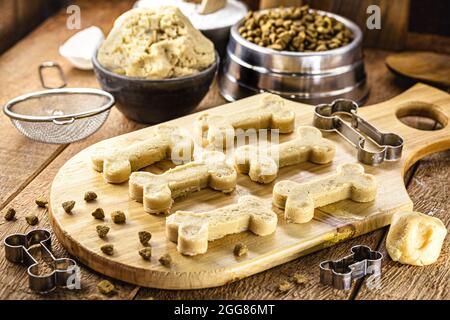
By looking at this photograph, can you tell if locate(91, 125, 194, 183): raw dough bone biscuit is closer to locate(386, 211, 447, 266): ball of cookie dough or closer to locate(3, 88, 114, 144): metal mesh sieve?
locate(3, 88, 114, 144): metal mesh sieve

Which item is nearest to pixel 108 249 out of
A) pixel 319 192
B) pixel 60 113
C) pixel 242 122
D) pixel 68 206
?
pixel 68 206

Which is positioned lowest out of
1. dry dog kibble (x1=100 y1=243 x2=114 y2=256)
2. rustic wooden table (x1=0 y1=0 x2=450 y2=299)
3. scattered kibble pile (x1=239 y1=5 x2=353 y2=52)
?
rustic wooden table (x1=0 y1=0 x2=450 y2=299)

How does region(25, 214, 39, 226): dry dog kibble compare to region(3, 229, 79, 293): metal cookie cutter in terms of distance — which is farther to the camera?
region(25, 214, 39, 226): dry dog kibble

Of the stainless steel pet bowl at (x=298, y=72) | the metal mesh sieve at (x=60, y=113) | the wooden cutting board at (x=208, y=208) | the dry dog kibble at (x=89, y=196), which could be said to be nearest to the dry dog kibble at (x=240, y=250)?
the wooden cutting board at (x=208, y=208)

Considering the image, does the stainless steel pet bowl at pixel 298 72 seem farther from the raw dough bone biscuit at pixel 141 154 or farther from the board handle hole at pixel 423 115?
the raw dough bone biscuit at pixel 141 154

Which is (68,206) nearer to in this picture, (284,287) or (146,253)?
(146,253)

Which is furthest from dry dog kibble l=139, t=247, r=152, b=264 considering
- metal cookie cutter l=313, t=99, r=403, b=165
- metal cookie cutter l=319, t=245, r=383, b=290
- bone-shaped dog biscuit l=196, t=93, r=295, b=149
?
metal cookie cutter l=313, t=99, r=403, b=165
